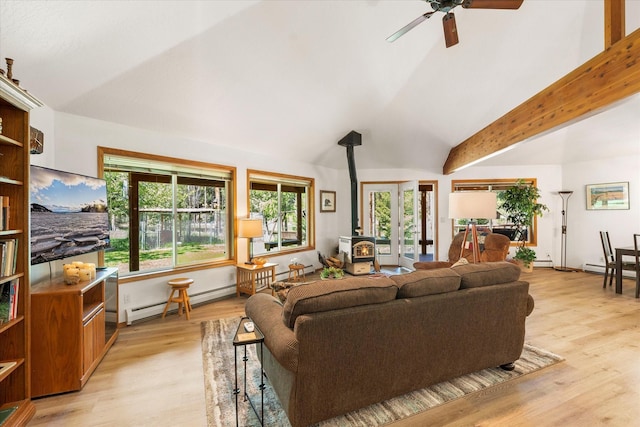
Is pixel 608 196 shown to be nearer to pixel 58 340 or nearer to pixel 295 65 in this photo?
pixel 295 65

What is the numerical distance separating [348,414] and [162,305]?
9.74ft

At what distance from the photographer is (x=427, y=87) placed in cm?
466

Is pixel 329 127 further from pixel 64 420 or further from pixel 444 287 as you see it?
pixel 64 420

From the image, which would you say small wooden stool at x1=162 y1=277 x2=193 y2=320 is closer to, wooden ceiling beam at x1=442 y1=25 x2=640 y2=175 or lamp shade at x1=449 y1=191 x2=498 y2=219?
lamp shade at x1=449 y1=191 x2=498 y2=219

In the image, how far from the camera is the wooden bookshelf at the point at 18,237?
6.29ft

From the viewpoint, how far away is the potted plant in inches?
247

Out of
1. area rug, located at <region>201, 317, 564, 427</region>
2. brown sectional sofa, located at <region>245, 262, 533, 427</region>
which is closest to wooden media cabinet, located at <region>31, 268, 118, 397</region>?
area rug, located at <region>201, 317, 564, 427</region>

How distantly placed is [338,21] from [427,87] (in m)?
2.16

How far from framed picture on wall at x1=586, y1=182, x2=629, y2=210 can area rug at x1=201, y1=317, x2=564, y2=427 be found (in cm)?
517

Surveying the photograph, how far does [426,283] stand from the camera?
6.64 ft

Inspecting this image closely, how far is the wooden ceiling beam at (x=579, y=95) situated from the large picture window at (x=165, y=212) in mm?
4363

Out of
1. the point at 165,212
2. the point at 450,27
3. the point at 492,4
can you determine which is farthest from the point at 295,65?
the point at 165,212

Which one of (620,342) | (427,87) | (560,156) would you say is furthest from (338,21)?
(560,156)

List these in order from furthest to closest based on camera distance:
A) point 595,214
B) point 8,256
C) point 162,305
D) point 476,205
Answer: point 595,214 → point 162,305 → point 476,205 → point 8,256
